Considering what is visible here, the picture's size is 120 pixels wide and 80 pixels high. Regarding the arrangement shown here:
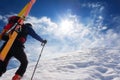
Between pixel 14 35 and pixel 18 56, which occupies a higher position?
pixel 14 35

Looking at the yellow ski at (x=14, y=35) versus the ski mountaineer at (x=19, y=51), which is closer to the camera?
the yellow ski at (x=14, y=35)

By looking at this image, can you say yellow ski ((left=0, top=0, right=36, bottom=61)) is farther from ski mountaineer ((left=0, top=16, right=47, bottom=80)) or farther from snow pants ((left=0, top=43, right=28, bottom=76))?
snow pants ((left=0, top=43, right=28, bottom=76))

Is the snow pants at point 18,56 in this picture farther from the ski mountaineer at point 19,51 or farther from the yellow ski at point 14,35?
the yellow ski at point 14,35

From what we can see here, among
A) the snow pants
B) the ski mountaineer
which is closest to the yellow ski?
the ski mountaineer

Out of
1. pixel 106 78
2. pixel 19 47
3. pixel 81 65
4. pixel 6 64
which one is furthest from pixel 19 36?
pixel 81 65

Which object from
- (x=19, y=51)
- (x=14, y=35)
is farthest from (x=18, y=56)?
(x=14, y=35)

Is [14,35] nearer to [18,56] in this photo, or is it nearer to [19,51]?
[19,51]

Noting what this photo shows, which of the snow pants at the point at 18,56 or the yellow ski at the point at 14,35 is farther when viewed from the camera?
the snow pants at the point at 18,56

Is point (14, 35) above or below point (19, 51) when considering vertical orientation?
above

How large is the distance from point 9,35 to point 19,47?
88 cm

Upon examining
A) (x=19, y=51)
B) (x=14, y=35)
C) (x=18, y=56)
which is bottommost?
(x=18, y=56)

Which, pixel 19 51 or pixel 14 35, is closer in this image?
pixel 14 35

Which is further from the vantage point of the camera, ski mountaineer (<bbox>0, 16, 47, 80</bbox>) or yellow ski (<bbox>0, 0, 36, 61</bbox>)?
ski mountaineer (<bbox>0, 16, 47, 80</bbox>)

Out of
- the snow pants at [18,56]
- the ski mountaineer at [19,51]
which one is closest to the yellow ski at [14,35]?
the ski mountaineer at [19,51]
